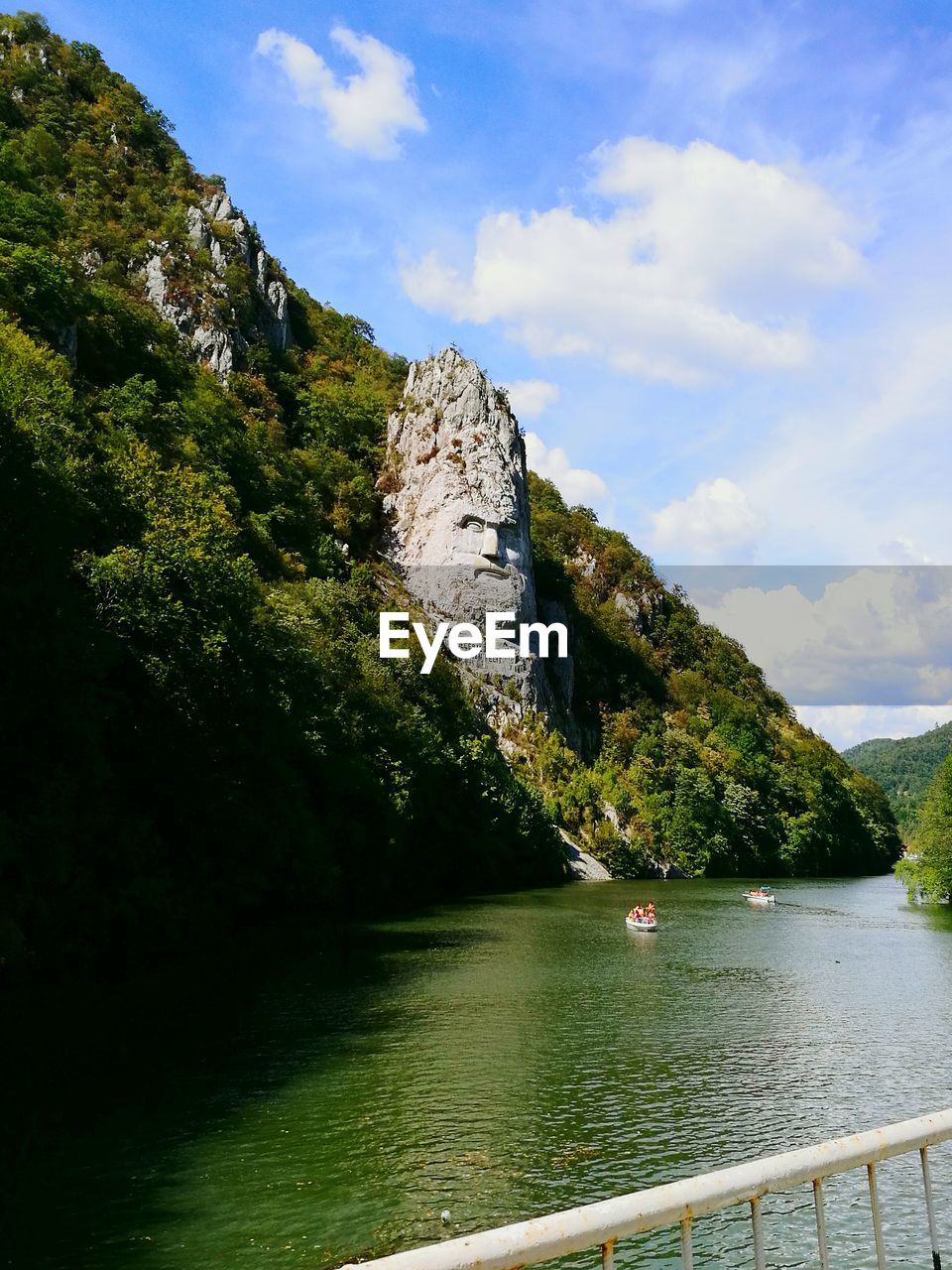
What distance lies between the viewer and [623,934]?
46031 mm

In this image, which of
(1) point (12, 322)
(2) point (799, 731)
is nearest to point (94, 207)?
(1) point (12, 322)

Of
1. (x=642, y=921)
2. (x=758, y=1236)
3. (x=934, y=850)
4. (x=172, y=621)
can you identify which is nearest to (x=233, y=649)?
(x=172, y=621)

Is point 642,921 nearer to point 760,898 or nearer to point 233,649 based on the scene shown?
point 760,898

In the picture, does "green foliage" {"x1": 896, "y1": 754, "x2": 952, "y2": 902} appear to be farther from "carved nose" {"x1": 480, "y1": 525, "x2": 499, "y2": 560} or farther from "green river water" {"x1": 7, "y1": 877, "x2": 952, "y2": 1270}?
"carved nose" {"x1": 480, "y1": 525, "x2": 499, "y2": 560}

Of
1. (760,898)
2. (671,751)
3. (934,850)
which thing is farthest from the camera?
(671,751)

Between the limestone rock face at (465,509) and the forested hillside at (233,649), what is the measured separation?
3.82 m

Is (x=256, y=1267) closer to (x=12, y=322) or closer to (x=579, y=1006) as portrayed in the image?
(x=579, y=1006)

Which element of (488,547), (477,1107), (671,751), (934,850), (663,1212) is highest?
(488,547)

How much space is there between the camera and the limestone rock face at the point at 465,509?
325ft

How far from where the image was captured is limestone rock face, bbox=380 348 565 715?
9906cm

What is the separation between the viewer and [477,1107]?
1861 cm

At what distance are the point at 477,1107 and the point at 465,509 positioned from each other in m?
85.5

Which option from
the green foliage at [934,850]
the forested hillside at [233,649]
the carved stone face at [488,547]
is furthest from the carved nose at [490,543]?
the green foliage at [934,850]

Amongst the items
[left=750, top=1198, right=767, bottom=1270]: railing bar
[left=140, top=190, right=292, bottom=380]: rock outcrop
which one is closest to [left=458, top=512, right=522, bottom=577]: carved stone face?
[left=140, top=190, right=292, bottom=380]: rock outcrop
